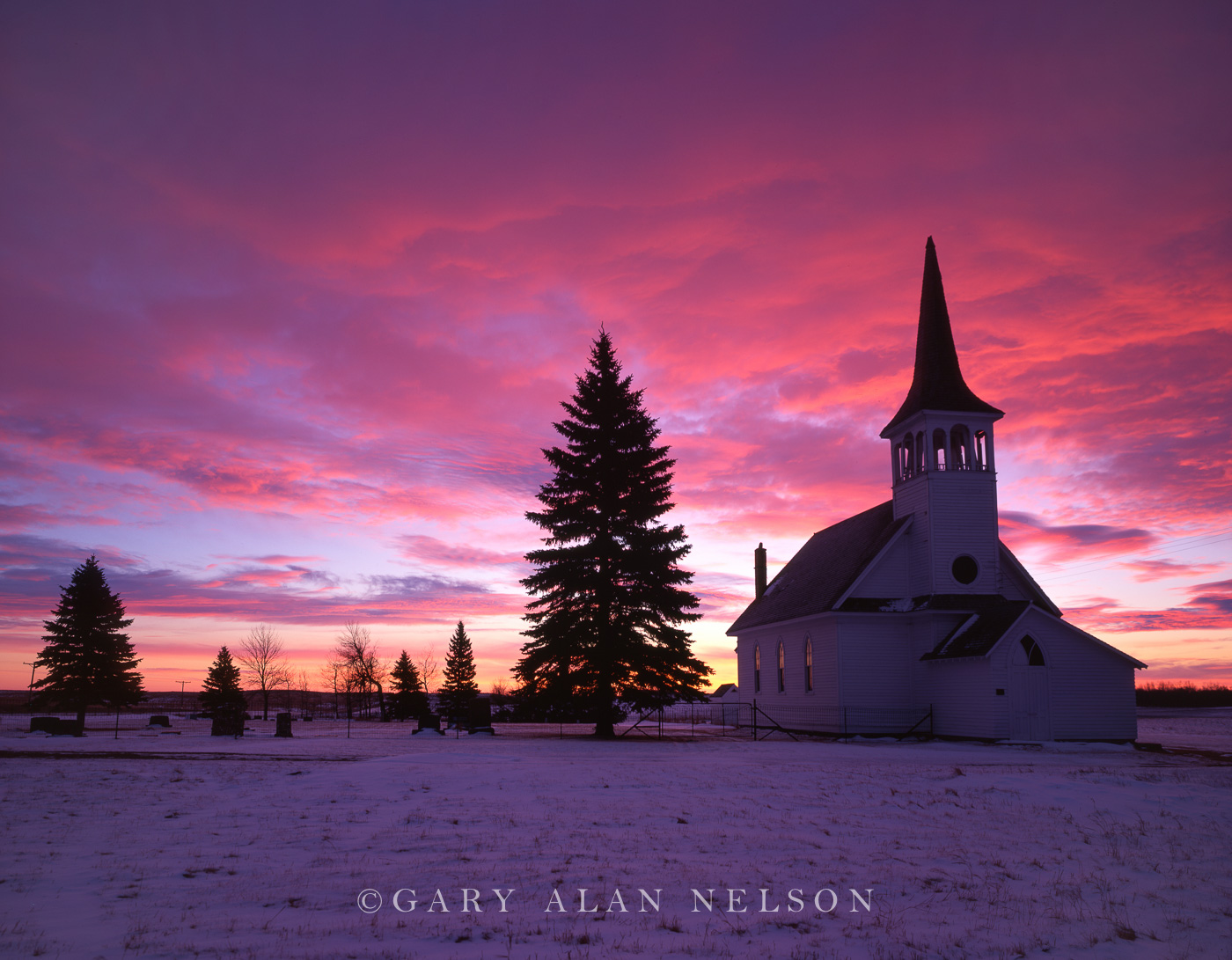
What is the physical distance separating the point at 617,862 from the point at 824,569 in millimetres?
33641

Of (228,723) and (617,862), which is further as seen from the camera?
(228,723)

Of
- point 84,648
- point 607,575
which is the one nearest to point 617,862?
point 607,575

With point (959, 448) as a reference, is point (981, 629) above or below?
below

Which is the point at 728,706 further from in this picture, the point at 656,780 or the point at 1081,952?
the point at 1081,952

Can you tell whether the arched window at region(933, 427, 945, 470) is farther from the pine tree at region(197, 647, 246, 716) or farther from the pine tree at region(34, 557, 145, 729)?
the pine tree at region(197, 647, 246, 716)

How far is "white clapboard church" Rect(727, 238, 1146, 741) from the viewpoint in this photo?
30.0m

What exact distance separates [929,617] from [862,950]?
1176 inches

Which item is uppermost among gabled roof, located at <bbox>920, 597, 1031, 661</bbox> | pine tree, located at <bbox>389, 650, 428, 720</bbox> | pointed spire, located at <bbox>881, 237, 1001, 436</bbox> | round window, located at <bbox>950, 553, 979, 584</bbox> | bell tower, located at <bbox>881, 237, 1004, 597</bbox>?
pointed spire, located at <bbox>881, 237, 1001, 436</bbox>

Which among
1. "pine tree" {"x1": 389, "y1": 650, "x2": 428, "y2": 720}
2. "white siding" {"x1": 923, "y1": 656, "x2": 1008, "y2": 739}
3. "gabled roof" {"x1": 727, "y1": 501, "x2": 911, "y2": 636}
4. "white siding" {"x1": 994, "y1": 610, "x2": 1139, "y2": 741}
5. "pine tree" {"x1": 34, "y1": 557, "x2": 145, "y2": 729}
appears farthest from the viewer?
"pine tree" {"x1": 389, "y1": 650, "x2": 428, "y2": 720}

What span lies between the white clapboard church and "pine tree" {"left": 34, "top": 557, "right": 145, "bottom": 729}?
37.5 meters

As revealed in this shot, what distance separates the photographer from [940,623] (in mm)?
33906

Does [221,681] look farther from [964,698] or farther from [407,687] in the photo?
[964,698]

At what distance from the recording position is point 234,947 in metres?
6.01

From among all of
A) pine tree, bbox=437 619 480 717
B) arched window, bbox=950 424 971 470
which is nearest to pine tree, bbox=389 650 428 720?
pine tree, bbox=437 619 480 717
